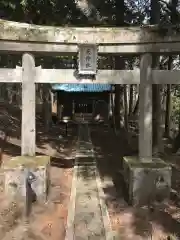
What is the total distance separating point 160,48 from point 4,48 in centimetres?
368

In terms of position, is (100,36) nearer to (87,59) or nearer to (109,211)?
(87,59)

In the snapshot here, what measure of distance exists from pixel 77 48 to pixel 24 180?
3.35 m

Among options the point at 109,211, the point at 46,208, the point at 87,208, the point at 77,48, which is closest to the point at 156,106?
the point at 77,48

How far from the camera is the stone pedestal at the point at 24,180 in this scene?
8.02m

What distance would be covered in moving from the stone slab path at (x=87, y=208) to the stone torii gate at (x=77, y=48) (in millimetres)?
1597

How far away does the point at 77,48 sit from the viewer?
8352mm

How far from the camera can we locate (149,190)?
26.5 feet

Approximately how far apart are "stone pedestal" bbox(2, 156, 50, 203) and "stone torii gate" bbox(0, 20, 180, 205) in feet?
1.87

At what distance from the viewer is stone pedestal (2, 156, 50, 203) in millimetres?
8016

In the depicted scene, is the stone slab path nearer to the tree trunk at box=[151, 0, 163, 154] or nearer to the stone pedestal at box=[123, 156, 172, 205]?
the stone pedestal at box=[123, 156, 172, 205]

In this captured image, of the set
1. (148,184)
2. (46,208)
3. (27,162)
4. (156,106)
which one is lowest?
(46,208)

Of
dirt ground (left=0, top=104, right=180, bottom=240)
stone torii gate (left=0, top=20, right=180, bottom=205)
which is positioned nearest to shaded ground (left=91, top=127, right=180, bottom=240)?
dirt ground (left=0, top=104, right=180, bottom=240)

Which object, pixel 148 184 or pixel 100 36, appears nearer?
pixel 148 184

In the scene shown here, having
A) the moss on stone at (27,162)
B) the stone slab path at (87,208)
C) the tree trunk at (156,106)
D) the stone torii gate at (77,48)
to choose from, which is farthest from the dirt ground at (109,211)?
the stone torii gate at (77,48)
